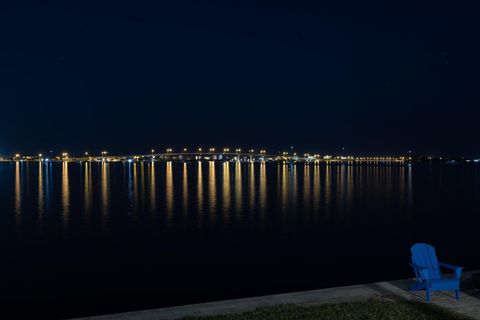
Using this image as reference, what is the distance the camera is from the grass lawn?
26.3 feet

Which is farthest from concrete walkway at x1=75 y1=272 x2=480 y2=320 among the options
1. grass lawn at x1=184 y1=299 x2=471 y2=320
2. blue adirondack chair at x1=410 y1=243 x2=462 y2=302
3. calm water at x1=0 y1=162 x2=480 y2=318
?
calm water at x1=0 y1=162 x2=480 y2=318

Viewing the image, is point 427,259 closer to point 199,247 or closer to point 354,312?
point 354,312

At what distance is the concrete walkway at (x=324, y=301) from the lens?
27.5 feet

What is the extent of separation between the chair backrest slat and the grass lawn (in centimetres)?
90

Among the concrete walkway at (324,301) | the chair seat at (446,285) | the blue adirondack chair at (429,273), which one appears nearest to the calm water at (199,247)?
the concrete walkway at (324,301)

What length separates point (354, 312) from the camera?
8234 millimetres

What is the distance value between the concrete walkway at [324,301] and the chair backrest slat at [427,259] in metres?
0.41

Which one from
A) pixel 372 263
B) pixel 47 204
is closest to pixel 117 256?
pixel 372 263

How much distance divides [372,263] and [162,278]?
871 cm

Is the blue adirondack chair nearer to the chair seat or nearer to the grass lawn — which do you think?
the chair seat

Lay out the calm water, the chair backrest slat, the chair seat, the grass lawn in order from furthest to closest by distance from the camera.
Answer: the calm water, the chair backrest slat, the chair seat, the grass lawn

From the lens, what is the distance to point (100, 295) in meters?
15.2

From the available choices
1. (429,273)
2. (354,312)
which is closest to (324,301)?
(354,312)

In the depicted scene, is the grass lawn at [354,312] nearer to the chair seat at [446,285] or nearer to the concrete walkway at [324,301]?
the concrete walkway at [324,301]
